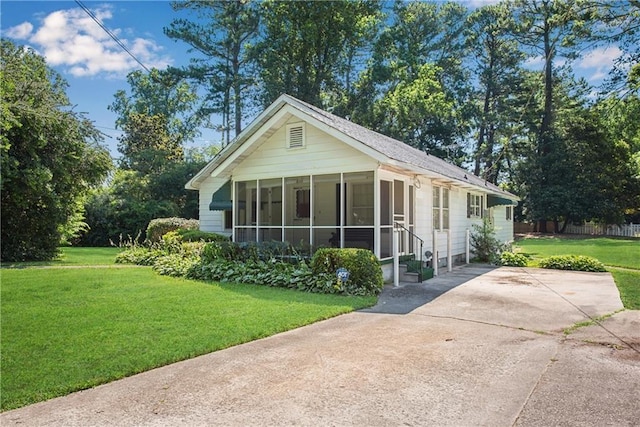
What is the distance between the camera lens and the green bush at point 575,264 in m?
12.7

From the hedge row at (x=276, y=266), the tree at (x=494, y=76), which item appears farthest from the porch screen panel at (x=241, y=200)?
the tree at (x=494, y=76)

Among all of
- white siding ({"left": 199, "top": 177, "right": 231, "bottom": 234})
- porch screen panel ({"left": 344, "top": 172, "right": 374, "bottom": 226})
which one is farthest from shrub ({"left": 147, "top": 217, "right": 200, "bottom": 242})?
porch screen panel ({"left": 344, "top": 172, "right": 374, "bottom": 226})

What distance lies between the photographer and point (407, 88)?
30.3 m

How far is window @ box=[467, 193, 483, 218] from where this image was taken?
16.7 m

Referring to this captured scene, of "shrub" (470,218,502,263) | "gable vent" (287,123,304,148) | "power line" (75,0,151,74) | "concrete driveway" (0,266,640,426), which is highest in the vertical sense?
"power line" (75,0,151,74)

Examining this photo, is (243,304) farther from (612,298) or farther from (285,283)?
(612,298)

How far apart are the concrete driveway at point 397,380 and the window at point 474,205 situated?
10.3m

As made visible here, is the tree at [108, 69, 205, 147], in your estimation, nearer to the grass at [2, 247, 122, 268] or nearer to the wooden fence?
the grass at [2, 247, 122, 268]

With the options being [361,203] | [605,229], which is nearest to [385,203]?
[361,203]

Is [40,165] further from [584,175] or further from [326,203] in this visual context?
[584,175]

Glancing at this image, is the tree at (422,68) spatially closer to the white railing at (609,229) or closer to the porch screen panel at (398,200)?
the white railing at (609,229)

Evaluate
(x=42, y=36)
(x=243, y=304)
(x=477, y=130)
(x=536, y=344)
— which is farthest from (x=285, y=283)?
(x=477, y=130)

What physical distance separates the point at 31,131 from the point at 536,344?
15692mm

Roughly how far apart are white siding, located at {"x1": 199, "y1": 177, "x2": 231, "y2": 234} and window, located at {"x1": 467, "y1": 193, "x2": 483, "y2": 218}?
9.87 metres
